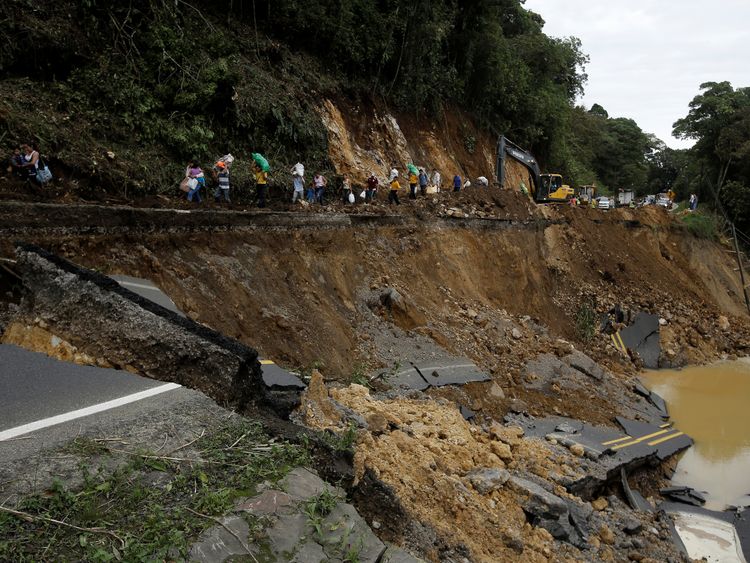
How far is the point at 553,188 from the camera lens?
28.4 metres

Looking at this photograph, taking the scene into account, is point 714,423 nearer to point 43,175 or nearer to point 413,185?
point 413,185

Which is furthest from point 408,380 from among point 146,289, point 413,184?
point 413,184

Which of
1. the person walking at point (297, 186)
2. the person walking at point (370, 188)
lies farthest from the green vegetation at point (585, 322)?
the person walking at point (297, 186)

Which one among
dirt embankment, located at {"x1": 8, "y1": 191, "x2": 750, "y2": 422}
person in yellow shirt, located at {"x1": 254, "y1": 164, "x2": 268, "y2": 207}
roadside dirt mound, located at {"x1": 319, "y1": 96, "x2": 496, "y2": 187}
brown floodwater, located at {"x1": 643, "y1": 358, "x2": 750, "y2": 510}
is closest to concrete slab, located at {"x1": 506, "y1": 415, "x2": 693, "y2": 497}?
dirt embankment, located at {"x1": 8, "y1": 191, "x2": 750, "y2": 422}

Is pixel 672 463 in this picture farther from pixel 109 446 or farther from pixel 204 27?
pixel 204 27

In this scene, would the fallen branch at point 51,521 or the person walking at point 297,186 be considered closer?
the fallen branch at point 51,521

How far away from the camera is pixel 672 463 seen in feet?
39.3

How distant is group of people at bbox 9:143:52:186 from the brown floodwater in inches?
528

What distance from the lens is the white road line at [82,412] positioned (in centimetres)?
384

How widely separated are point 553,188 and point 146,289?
2436 centimetres

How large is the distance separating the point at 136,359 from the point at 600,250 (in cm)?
2209

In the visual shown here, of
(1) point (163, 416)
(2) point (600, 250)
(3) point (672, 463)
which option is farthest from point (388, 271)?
(2) point (600, 250)

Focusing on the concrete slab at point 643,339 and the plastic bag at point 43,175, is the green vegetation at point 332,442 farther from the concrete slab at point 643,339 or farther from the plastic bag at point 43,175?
the concrete slab at point 643,339

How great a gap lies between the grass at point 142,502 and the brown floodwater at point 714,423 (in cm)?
1049
